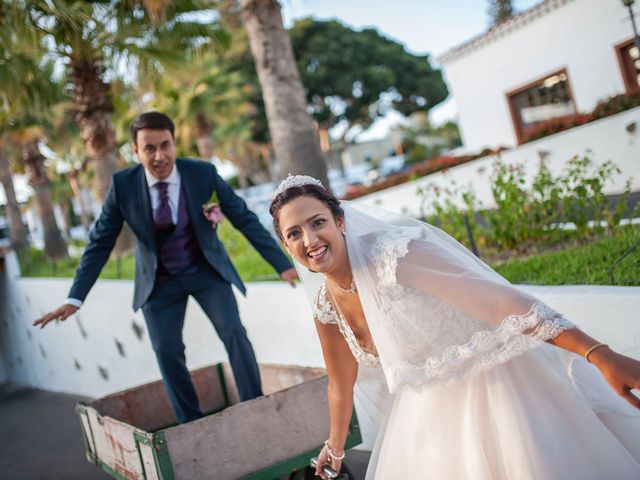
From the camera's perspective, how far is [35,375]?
11.3 meters

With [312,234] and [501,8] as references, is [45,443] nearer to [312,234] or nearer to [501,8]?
[312,234]

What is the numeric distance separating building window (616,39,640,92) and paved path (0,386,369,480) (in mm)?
13049

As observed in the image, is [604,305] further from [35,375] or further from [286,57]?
[35,375]

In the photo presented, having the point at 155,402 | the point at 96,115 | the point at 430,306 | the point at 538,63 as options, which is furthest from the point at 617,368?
the point at 538,63

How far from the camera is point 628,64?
1455 centimetres

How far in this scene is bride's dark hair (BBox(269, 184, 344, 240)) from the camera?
8.52 ft

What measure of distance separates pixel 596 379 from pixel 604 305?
920 millimetres

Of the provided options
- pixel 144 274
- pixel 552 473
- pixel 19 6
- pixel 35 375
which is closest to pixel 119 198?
pixel 144 274

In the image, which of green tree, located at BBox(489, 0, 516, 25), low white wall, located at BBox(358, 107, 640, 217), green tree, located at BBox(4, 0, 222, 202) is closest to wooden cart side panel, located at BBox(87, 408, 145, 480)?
low white wall, located at BBox(358, 107, 640, 217)

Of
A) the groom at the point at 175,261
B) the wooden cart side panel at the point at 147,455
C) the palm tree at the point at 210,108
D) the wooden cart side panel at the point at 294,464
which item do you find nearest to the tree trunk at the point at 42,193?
the palm tree at the point at 210,108

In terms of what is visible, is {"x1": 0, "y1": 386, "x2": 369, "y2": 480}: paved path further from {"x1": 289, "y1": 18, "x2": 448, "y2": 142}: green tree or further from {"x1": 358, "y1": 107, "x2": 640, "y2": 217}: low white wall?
{"x1": 289, "y1": 18, "x2": 448, "y2": 142}: green tree

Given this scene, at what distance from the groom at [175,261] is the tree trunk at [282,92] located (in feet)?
12.1

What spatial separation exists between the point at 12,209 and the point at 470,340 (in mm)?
21883

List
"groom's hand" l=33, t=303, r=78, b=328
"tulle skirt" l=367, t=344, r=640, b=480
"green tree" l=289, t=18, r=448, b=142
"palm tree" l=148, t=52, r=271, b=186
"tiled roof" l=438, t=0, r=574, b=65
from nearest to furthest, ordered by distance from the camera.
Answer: "tulle skirt" l=367, t=344, r=640, b=480 → "groom's hand" l=33, t=303, r=78, b=328 → "tiled roof" l=438, t=0, r=574, b=65 → "palm tree" l=148, t=52, r=271, b=186 → "green tree" l=289, t=18, r=448, b=142
